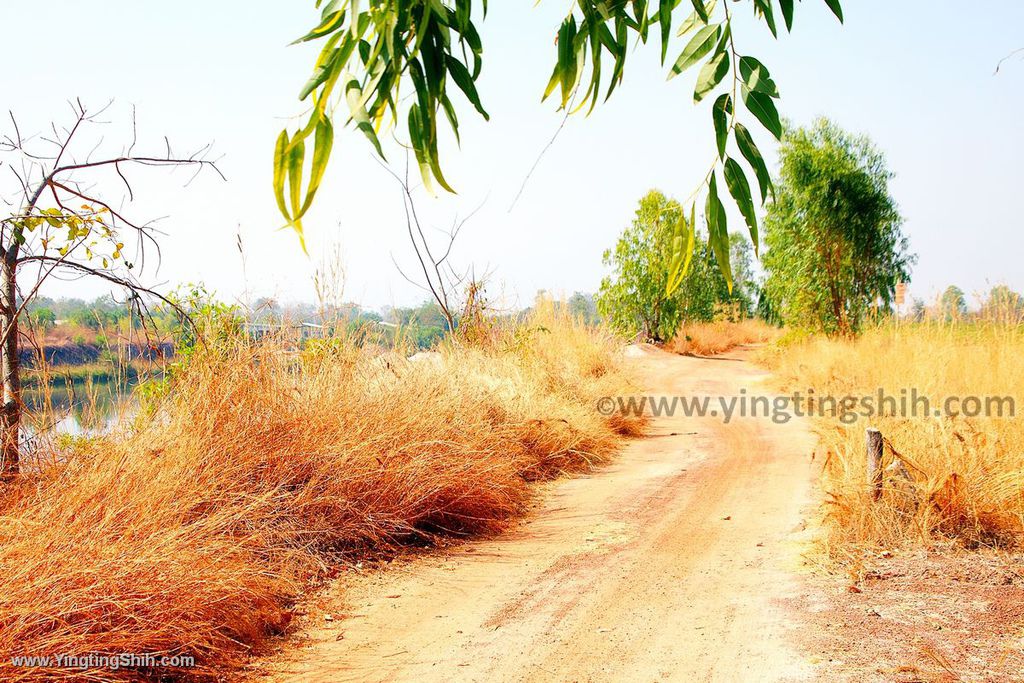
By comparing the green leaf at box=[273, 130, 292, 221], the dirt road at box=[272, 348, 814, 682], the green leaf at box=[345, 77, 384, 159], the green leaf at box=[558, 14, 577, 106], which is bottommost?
the dirt road at box=[272, 348, 814, 682]

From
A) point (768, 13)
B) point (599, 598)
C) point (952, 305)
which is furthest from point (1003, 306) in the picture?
point (768, 13)

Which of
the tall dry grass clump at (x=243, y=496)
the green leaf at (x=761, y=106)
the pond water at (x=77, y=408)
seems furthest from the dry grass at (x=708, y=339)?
the green leaf at (x=761, y=106)

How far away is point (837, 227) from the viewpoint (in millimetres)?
18219

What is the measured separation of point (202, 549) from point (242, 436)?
4.02 feet

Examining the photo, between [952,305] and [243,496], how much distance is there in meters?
11.5

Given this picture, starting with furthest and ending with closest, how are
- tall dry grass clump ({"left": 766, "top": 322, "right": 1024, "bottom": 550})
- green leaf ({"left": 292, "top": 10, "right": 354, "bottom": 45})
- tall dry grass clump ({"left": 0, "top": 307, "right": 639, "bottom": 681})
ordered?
tall dry grass clump ({"left": 766, "top": 322, "right": 1024, "bottom": 550}) → tall dry grass clump ({"left": 0, "top": 307, "right": 639, "bottom": 681}) → green leaf ({"left": 292, "top": 10, "right": 354, "bottom": 45})

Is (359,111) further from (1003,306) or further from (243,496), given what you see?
(1003,306)

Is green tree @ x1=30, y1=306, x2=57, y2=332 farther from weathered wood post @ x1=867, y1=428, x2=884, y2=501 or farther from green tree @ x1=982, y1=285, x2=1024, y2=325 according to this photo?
green tree @ x1=982, y1=285, x2=1024, y2=325

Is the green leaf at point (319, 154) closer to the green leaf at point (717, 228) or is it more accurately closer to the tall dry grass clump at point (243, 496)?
the green leaf at point (717, 228)

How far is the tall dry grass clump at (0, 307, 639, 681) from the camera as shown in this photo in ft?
10.8

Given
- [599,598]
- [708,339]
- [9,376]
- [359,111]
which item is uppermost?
[359,111]

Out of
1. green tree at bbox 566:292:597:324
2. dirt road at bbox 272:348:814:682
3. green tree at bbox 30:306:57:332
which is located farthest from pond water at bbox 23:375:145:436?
green tree at bbox 566:292:597:324

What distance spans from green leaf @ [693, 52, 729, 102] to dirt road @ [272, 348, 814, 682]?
239cm

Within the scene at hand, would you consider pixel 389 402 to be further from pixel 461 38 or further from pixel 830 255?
pixel 830 255
